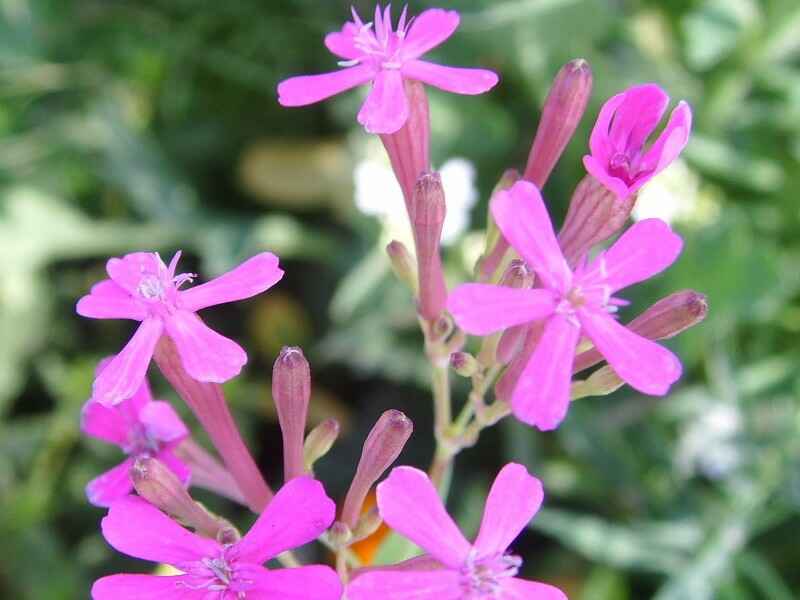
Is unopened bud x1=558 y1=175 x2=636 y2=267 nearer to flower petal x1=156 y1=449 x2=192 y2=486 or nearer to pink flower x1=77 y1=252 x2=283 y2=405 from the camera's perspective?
pink flower x1=77 y1=252 x2=283 y2=405

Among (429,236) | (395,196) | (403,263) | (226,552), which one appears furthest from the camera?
(395,196)

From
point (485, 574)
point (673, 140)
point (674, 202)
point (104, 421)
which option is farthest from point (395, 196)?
point (485, 574)

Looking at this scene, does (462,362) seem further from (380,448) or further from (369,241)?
(369,241)

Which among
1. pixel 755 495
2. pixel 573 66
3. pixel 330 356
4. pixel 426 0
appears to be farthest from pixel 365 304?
pixel 573 66

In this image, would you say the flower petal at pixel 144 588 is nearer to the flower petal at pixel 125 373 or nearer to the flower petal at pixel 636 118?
the flower petal at pixel 125 373

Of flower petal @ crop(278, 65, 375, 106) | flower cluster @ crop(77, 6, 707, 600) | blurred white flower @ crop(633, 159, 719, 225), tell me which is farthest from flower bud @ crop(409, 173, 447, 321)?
blurred white flower @ crop(633, 159, 719, 225)

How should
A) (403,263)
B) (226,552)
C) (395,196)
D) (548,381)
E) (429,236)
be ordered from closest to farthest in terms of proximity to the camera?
1. (548,381)
2. (226,552)
3. (429,236)
4. (403,263)
5. (395,196)
